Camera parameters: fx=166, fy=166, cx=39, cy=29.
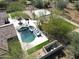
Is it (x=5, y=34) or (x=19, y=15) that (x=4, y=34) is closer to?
(x=5, y=34)

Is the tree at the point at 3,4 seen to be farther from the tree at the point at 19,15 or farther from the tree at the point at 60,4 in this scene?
the tree at the point at 60,4

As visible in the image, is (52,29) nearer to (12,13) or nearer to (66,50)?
(66,50)

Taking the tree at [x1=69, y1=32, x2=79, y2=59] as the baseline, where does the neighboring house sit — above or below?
above

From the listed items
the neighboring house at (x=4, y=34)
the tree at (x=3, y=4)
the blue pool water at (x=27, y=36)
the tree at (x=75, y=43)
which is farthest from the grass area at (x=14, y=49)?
the tree at (x=3, y=4)

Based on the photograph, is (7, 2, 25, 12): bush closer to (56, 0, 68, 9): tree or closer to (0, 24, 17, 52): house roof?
(56, 0, 68, 9): tree

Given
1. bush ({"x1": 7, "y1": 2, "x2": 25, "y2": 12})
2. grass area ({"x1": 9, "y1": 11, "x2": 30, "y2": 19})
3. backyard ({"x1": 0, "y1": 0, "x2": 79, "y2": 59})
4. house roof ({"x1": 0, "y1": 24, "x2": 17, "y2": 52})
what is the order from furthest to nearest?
bush ({"x1": 7, "y1": 2, "x2": 25, "y2": 12}) < grass area ({"x1": 9, "y1": 11, "x2": 30, "y2": 19}) < backyard ({"x1": 0, "y1": 0, "x2": 79, "y2": 59}) < house roof ({"x1": 0, "y1": 24, "x2": 17, "y2": 52})

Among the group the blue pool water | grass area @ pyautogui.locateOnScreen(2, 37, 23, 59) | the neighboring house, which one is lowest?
the blue pool water

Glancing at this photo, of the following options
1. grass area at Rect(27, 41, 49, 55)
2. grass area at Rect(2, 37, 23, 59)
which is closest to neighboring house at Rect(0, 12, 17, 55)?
grass area at Rect(2, 37, 23, 59)
